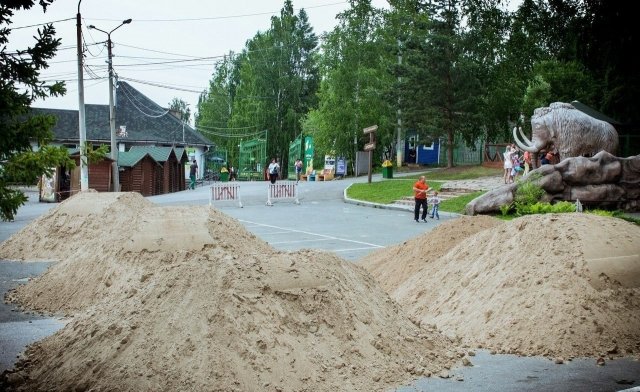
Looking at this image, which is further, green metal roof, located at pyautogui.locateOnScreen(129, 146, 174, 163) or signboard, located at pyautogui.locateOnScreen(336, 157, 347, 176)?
signboard, located at pyautogui.locateOnScreen(336, 157, 347, 176)

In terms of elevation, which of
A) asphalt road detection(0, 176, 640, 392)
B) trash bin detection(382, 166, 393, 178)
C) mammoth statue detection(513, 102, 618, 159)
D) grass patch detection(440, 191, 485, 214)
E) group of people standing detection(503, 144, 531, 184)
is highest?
mammoth statue detection(513, 102, 618, 159)

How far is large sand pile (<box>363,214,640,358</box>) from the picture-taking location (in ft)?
27.9

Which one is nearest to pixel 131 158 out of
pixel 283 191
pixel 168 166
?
pixel 168 166

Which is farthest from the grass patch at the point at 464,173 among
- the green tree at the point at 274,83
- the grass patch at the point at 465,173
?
the green tree at the point at 274,83

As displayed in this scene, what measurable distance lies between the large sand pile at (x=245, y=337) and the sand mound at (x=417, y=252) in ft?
14.4

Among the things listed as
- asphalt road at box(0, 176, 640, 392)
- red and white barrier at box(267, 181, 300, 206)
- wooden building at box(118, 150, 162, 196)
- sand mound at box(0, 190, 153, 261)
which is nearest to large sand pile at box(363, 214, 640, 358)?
asphalt road at box(0, 176, 640, 392)

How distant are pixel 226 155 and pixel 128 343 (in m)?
72.5

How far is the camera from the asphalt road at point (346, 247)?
286 inches

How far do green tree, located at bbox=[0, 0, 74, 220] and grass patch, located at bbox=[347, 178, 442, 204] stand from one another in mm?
27141

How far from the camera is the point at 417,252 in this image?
13.0 m

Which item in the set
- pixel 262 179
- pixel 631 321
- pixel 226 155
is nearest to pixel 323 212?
pixel 631 321

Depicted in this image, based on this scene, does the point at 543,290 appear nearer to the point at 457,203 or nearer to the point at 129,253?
the point at 129,253

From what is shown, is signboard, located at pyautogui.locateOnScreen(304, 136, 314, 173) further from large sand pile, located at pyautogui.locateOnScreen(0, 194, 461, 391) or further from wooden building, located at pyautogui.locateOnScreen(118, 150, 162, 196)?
large sand pile, located at pyautogui.locateOnScreen(0, 194, 461, 391)

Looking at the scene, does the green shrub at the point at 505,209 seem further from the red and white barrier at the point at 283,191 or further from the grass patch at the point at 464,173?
the grass patch at the point at 464,173
